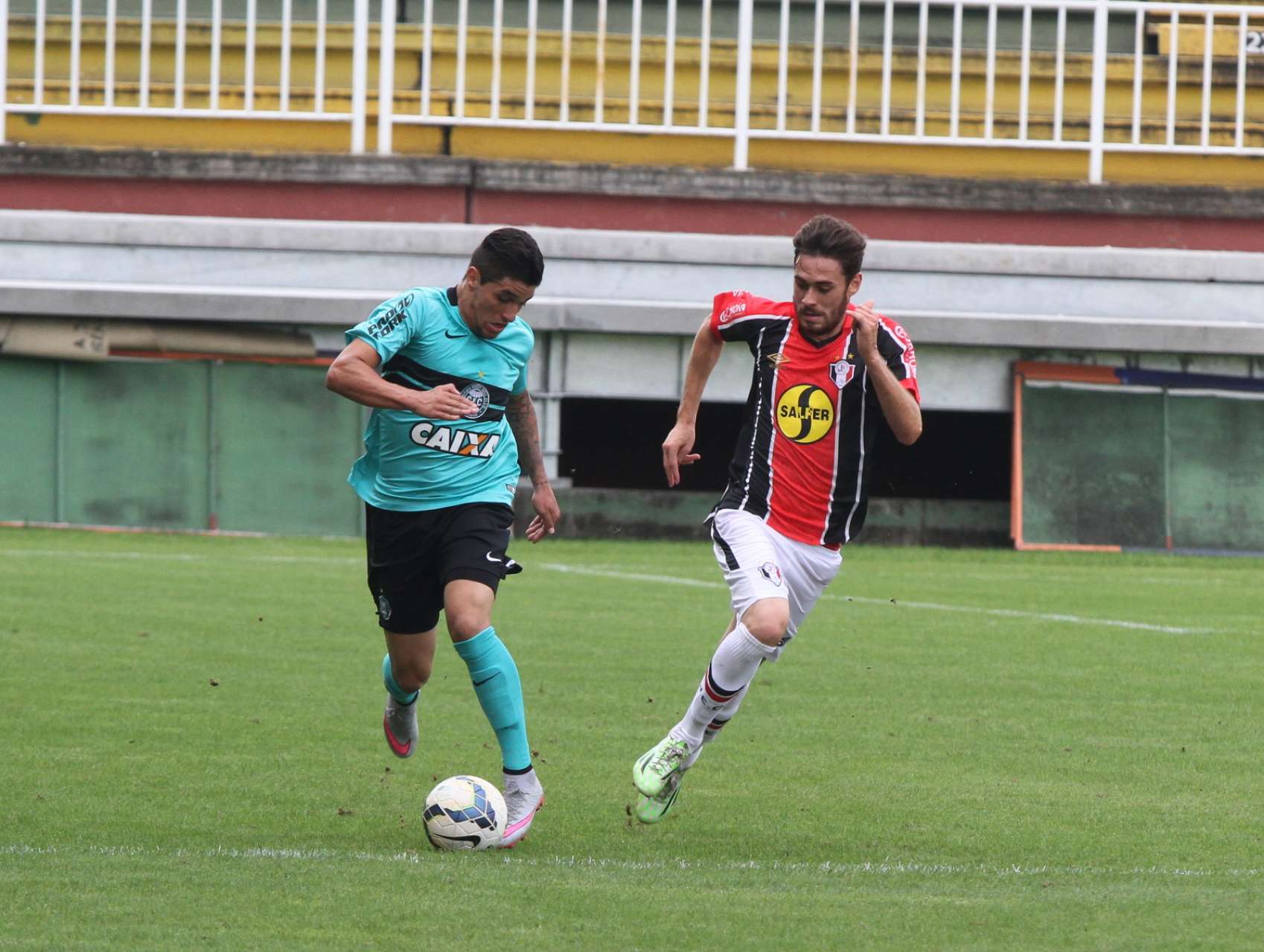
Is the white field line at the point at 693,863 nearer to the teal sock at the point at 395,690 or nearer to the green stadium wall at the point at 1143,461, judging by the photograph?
the teal sock at the point at 395,690

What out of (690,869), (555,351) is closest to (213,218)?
(555,351)

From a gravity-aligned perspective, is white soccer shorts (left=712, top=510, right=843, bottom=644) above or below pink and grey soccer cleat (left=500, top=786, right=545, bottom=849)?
above

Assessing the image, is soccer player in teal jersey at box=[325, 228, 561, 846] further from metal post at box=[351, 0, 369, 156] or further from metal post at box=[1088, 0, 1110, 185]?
metal post at box=[1088, 0, 1110, 185]

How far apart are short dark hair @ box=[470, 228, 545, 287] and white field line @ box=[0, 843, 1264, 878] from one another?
1886 mm

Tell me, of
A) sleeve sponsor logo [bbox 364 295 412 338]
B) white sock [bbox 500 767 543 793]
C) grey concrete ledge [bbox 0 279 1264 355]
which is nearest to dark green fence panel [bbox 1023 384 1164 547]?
grey concrete ledge [bbox 0 279 1264 355]

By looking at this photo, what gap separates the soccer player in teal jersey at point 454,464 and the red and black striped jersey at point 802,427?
2.53ft

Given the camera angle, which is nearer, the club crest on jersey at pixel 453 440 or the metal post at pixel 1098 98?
the club crest on jersey at pixel 453 440

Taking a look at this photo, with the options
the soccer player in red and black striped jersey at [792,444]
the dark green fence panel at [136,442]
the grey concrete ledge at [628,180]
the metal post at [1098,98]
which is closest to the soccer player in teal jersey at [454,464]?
the soccer player in red and black striped jersey at [792,444]

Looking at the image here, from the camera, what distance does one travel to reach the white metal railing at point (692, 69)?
19.3 metres

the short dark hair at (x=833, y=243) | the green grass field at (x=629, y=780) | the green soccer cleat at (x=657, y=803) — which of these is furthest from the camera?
the short dark hair at (x=833, y=243)

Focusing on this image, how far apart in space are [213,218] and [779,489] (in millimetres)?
13123

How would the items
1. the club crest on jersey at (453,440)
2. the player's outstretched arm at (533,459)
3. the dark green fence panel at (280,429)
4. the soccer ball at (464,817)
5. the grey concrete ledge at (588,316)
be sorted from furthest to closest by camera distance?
1. the dark green fence panel at (280,429)
2. the grey concrete ledge at (588,316)
3. the player's outstretched arm at (533,459)
4. the club crest on jersey at (453,440)
5. the soccer ball at (464,817)

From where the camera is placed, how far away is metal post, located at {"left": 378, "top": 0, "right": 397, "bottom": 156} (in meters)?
18.9

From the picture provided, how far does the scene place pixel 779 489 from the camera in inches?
280
